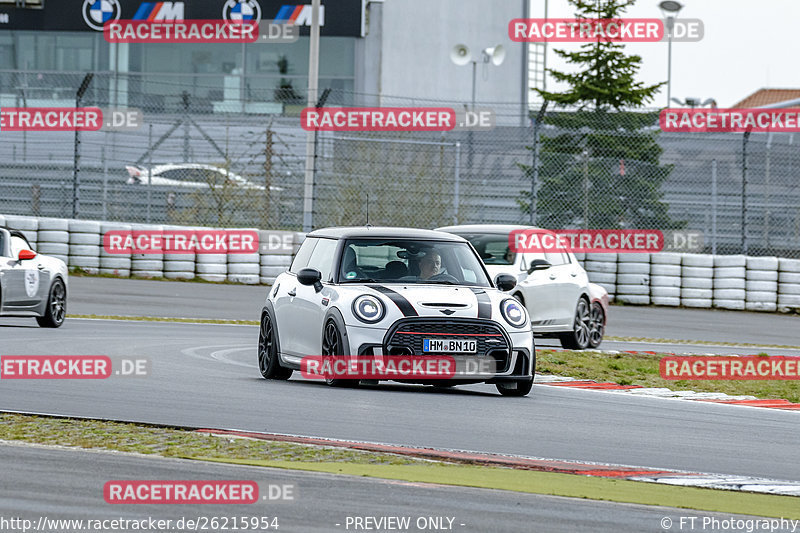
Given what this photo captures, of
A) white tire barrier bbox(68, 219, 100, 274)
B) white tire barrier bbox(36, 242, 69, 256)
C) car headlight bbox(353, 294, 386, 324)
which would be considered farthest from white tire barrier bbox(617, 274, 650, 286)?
car headlight bbox(353, 294, 386, 324)

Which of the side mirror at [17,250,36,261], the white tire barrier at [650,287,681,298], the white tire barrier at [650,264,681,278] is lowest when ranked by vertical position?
the white tire barrier at [650,287,681,298]

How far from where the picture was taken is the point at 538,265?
1638cm

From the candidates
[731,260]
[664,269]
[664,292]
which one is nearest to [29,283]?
[664,269]

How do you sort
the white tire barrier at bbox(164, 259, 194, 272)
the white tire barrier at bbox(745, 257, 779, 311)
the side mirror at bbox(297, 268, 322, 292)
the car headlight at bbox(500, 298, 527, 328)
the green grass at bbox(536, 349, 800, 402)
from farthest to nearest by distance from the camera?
the white tire barrier at bbox(745, 257, 779, 311) → the white tire barrier at bbox(164, 259, 194, 272) → the green grass at bbox(536, 349, 800, 402) → the side mirror at bbox(297, 268, 322, 292) → the car headlight at bbox(500, 298, 527, 328)

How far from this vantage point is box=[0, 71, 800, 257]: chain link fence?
25.6 metres

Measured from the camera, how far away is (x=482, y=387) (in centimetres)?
1278

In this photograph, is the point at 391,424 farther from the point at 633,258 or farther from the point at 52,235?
the point at 633,258

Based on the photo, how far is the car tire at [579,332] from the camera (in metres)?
17.3

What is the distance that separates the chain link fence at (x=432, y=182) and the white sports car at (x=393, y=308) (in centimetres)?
1219

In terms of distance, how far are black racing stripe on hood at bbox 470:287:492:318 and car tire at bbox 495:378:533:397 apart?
64cm

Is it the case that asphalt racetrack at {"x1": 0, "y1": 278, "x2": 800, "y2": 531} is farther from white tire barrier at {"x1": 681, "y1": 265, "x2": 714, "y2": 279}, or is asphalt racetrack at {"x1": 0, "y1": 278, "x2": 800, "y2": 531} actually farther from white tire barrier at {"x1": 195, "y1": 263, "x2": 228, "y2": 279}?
white tire barrier at {"x1": 681, "y1": 265, "x2": 714, "y2": 279}

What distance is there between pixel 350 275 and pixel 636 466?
448 centimetres

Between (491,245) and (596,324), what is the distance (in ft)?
5.98

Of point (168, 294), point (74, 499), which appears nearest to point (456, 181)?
point (168, 294)
